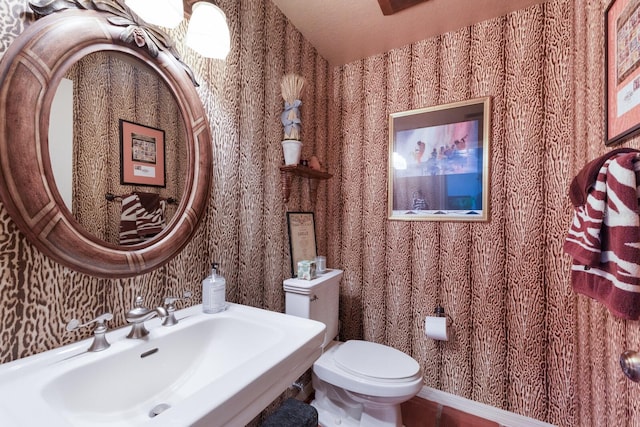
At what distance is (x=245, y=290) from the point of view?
1313 millimetres

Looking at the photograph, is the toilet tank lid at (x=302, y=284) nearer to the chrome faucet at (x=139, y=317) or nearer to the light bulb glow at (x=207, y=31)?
the chrome faucet at (x=139, y=317)

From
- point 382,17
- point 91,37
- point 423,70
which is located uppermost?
point 382,17

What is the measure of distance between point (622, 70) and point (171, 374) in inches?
71.0

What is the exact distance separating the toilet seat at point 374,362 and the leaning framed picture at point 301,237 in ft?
1.76

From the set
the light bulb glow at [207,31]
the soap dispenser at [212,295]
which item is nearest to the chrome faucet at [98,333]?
the soap dispenser at [212,295]

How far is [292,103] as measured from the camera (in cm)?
151

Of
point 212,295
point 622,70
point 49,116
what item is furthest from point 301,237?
point 622,70

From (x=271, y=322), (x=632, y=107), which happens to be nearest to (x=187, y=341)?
(x=271, y=322)

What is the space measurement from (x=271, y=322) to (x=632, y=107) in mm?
1365

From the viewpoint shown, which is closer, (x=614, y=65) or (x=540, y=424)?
(x=614, y=65)

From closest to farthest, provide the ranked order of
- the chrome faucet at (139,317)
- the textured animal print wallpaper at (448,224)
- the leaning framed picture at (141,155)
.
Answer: the chrome faucet at (139,317) → the leaning framed picture at (141,155) → the textured animal print wallpaper at (448,224)

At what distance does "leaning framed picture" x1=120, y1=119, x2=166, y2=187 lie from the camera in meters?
0.86

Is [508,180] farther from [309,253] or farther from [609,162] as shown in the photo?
[309,253]

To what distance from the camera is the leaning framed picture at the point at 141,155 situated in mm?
856
